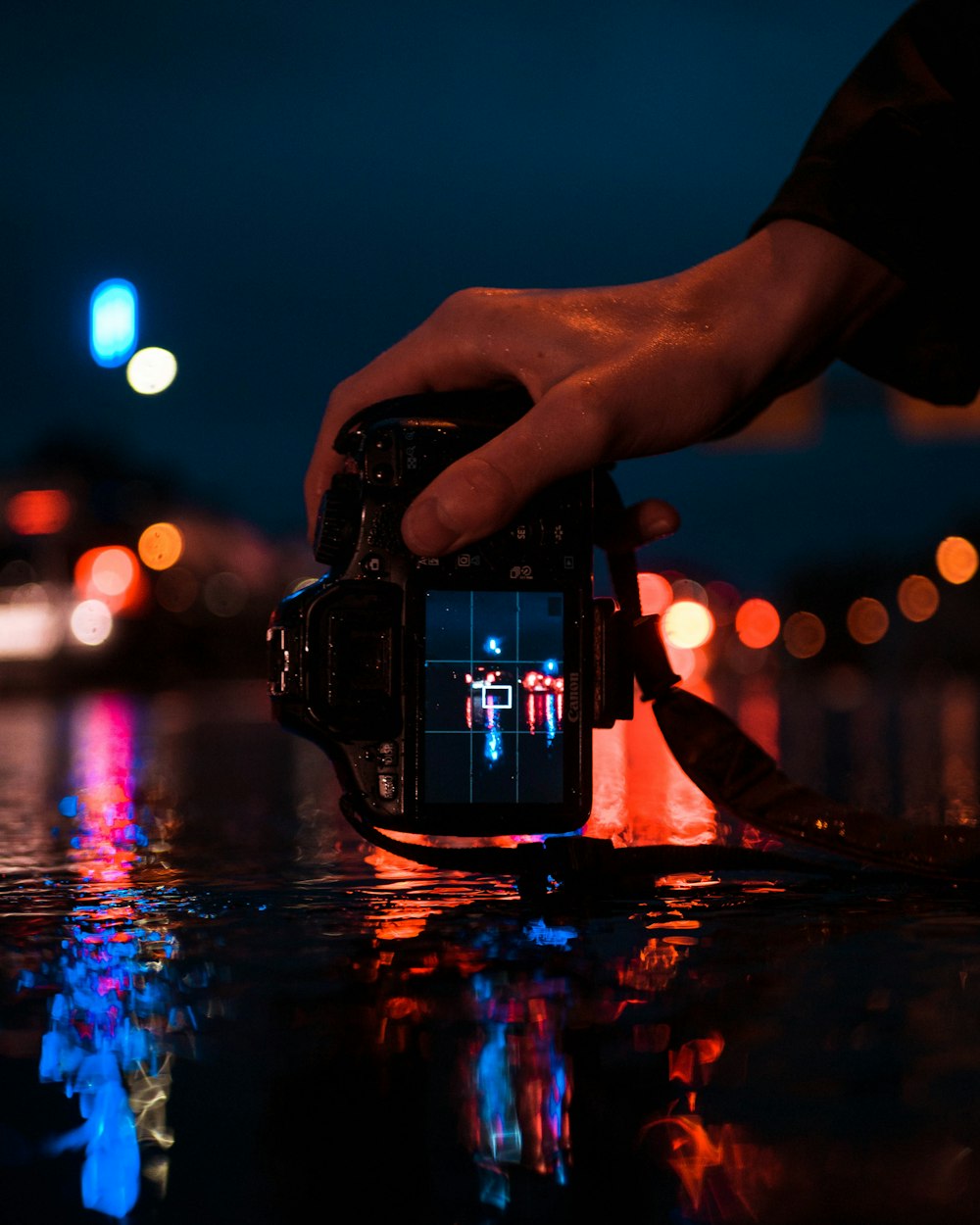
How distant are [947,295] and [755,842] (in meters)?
1.94

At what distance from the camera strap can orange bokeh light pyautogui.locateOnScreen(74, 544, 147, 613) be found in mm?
35515

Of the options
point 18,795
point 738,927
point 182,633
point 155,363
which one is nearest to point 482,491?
point 738,927

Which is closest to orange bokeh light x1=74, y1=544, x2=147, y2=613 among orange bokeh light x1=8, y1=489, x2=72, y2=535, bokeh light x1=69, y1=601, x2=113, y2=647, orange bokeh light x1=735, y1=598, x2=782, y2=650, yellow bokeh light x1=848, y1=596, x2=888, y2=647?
bokeh light x1=69, y1=601, x2=113, y2=647

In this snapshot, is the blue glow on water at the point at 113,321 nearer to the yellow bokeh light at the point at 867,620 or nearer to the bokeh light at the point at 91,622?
the bokeh light at the point at 91,622

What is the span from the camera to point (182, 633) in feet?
151

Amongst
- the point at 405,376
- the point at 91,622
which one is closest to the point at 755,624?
the point at 91,622

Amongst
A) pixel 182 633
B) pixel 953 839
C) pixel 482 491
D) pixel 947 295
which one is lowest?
→ pixel 953 839

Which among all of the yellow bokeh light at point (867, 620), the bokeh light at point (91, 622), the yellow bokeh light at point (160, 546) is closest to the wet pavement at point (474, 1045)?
the bokeh light at point (91, 622)

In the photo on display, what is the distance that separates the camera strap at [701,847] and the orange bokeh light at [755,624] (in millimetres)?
135030

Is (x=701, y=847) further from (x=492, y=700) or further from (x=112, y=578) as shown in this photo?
(x=112, y=578)

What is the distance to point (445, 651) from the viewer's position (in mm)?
3291

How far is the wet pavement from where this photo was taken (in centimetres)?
161

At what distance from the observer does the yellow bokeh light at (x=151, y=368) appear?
1129 inches

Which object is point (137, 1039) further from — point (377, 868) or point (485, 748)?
point (377, 868)
